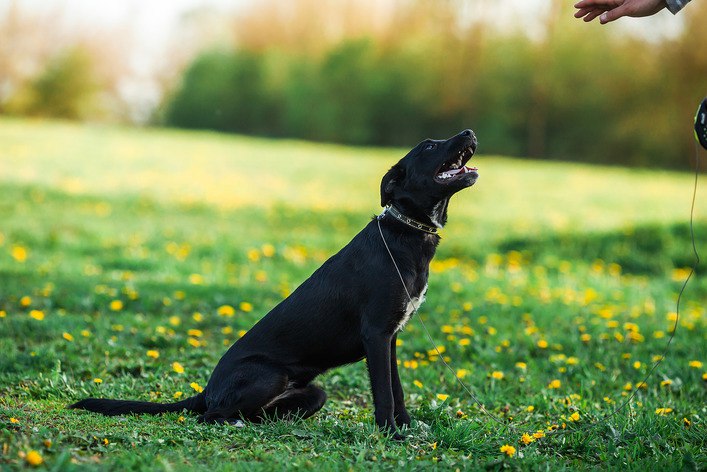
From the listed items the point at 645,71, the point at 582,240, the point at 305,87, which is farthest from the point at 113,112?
the point at 582,240

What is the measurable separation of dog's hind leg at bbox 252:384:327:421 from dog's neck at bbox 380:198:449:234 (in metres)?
1.08

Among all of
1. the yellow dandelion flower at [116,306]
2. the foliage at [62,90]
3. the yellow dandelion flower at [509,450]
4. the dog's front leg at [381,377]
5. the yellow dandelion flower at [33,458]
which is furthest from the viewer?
the foliage at [62,90]

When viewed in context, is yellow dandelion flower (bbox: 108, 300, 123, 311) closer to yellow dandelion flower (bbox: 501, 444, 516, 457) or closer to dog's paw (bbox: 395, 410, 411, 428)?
dog's paw (bbox: 395, 410, 411, 428)

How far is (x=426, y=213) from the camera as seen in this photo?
4098mm

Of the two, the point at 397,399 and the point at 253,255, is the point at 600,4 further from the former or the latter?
the point at 253,255

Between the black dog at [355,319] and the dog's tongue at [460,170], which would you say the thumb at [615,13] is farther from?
the dog's tongue at [460,170]

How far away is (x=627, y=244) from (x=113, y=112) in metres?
39.9

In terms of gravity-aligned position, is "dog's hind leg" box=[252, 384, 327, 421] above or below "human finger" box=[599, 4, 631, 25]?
below

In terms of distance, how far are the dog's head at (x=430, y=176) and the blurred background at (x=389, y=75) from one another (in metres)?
27.9

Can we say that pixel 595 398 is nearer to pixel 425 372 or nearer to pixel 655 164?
pixel 425 372

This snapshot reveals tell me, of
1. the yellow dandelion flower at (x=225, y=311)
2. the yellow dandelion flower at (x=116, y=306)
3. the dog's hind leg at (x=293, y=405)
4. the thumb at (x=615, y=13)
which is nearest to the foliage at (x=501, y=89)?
the yellow dandelion flower at (x=225, y=311)

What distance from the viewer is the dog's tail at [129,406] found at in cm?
404

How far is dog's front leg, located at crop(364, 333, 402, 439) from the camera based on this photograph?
3859mm

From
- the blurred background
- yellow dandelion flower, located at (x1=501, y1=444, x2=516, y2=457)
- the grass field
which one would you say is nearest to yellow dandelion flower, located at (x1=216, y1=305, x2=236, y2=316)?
the grass field
